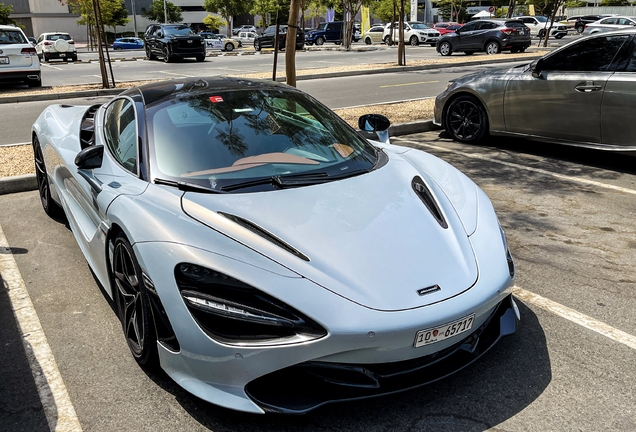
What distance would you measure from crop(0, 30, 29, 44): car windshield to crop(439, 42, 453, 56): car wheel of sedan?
62.1ft

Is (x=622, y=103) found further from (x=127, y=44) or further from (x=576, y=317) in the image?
(x=127, y=44)

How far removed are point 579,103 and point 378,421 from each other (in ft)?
18.1

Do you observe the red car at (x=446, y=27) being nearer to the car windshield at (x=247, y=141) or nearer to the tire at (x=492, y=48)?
the tire at (x=492, y=48)

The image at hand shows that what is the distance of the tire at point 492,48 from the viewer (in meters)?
27.2

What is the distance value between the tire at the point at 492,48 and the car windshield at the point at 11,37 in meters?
19.4

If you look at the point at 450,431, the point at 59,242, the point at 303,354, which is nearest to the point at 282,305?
the point at 303,354

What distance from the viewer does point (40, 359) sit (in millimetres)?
3268

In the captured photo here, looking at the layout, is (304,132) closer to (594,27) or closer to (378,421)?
(378,421)

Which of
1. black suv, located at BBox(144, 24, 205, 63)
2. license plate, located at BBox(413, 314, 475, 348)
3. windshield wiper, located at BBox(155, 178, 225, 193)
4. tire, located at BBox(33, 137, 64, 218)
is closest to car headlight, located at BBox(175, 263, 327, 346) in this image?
license plate, located at BBox(413, 314, 475, 348)

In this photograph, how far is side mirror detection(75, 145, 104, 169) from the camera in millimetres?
3691

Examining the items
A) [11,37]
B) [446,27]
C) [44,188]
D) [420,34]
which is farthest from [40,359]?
[446,27]

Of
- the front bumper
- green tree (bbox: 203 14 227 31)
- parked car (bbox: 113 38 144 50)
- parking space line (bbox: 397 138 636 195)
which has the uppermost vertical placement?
green tree (bbox: 203 14 227 31)

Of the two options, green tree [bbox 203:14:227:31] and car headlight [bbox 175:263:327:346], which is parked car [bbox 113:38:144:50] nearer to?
green tree [bbox 203:14:227:31]

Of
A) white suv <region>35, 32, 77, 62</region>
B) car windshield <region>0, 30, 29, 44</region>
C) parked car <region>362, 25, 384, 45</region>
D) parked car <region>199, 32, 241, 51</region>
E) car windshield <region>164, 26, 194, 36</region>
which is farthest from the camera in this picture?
parked car <region>362, 25, 384, 45</region>
